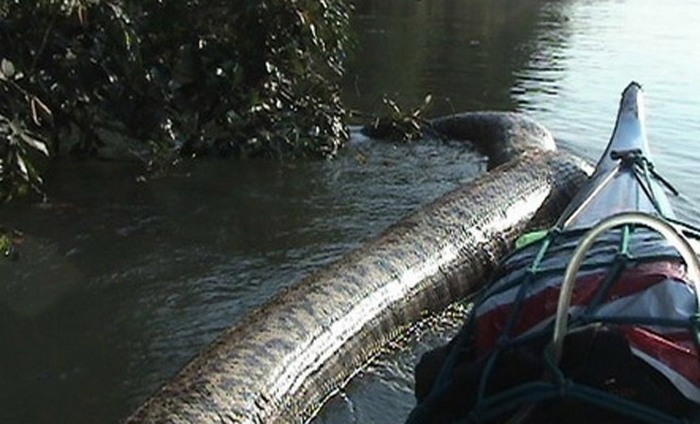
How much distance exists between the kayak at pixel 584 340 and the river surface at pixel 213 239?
1.94m

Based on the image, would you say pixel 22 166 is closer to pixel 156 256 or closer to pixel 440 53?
pixel 156 256

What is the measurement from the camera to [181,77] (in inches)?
371

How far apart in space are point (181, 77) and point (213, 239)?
2252 mm

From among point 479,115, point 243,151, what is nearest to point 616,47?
point 479,115

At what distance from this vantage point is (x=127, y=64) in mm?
8375

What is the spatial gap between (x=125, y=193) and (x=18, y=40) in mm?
1512

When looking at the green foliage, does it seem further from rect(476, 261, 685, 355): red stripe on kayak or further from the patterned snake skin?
rect(476, 261, 685, 355): red stripe on kayak

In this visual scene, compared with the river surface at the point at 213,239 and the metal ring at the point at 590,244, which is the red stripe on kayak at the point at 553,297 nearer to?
the metal ring at the point at 590,244

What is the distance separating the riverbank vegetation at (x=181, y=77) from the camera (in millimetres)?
8125

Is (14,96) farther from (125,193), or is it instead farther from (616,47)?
(616,47)

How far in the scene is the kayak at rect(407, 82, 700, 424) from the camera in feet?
9.46

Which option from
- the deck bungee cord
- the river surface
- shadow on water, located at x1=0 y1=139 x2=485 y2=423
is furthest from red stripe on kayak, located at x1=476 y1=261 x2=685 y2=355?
shadow on water, located at x1=0 y1=139 x2=485 y2=423

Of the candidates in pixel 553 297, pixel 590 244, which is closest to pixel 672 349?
pixel 590 244

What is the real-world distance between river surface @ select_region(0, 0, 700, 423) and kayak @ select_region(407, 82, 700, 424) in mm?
1936
